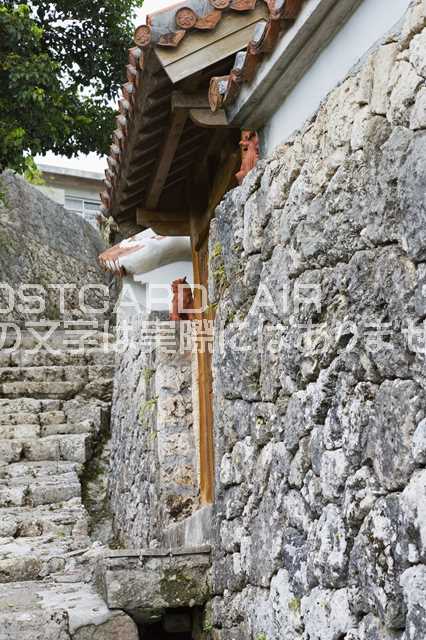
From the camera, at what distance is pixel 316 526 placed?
2.78 metres

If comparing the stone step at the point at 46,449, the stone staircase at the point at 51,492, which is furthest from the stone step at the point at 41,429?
the stone step at the point at 46,449

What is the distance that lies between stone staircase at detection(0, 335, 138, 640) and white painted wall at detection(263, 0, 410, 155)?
238 cm

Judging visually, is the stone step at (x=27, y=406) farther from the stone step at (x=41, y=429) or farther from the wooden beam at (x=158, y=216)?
the wooden beam at (x=158, y=216)

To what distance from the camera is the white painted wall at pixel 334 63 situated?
2566mm

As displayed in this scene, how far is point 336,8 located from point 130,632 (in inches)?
112

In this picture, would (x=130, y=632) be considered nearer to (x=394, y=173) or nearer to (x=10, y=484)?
(x=394, y=173)

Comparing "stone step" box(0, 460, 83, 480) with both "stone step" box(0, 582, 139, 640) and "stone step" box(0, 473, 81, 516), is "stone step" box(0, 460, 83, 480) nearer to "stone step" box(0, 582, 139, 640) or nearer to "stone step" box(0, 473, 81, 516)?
"stone step" box(0, 473, 81, 516)

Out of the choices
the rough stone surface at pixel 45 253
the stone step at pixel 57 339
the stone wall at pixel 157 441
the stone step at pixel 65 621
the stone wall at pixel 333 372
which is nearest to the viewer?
the stone wall at pixel 333 372

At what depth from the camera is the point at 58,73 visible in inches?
452

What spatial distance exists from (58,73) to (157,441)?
23.4 ft

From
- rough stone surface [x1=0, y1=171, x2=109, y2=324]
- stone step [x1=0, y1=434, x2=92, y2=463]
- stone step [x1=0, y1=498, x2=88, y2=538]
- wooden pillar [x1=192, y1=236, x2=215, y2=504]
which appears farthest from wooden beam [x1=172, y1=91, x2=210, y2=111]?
rough stone surface [x1=0, y1=171, x2=109, y2=324]

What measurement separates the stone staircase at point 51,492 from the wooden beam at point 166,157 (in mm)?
A: 2340

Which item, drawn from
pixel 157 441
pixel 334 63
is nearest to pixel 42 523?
pixel 157 441

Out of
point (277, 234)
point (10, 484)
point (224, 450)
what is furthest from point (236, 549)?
point (10, 484)
